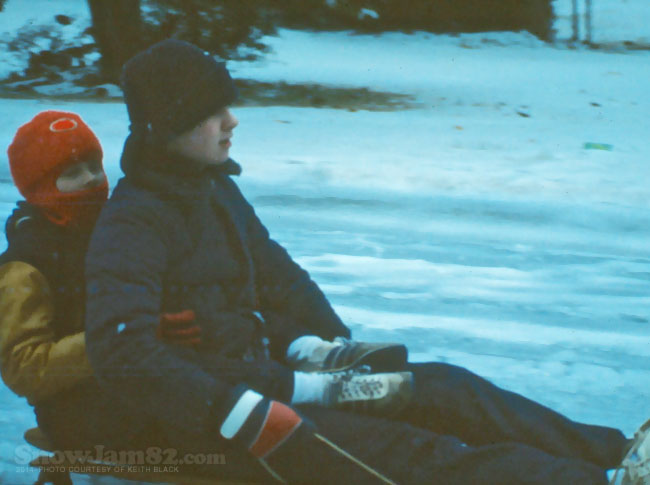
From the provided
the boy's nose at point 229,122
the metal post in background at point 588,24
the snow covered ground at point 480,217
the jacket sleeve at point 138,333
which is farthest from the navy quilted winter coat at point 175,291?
the metal post in background at point 588,24

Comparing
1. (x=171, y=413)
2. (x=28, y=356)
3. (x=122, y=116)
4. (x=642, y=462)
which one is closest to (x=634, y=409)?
(x=642, y=462)

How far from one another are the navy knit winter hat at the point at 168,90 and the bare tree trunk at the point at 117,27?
27.6 ft

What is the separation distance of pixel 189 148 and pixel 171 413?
58 centimetres

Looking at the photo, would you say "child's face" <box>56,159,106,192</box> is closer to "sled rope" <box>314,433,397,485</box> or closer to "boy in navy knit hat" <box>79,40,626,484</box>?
"boy in navy knit hat" <box>79,40,626,484</box>

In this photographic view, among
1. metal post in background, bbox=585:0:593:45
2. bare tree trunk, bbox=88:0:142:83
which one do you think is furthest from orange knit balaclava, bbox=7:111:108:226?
A: metal post in background, bbox=585:0:593:45

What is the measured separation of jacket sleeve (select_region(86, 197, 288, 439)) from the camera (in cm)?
193

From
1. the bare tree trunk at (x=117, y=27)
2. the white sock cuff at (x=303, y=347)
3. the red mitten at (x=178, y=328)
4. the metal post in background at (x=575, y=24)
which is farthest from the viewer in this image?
the metal post in background at (x=575, y=24)

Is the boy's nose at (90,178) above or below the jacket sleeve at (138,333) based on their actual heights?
above

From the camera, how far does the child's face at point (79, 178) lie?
226 cm

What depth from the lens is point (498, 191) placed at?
20.7 ft

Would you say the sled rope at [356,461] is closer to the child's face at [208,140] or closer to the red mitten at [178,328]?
the red mitten at [178,328]

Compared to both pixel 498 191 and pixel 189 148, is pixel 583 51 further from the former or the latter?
pixel 189 148

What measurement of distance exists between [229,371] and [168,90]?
0.63m

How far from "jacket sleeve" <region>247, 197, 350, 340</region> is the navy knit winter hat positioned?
1.46 feet
